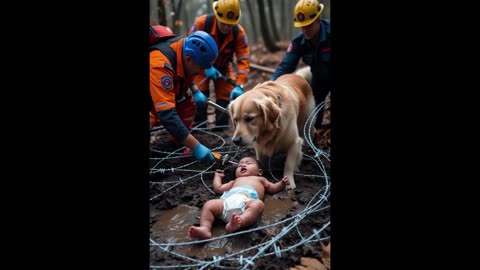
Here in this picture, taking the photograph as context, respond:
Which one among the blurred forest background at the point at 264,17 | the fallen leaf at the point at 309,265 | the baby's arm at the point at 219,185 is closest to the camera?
the fallen leaf at the point at 309,265

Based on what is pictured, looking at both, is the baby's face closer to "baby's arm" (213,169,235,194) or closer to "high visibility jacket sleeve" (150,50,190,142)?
"baby's arm" (213,169,235,194)

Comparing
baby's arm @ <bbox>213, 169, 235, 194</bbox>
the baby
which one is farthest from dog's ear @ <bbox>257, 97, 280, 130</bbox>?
baby's arm @ <bbox>213, 169, 235, 194</bbox>

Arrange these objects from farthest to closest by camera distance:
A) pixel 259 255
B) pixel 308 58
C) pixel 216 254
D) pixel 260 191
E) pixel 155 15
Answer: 1. pixel 155 15
2. pixel 308 58
3. pixel 260 191
4. pixel 216 254
5. pixel 259 255

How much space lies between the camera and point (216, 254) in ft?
8.62

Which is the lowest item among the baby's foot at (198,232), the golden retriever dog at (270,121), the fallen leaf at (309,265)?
the fallen leaf at (309,265)

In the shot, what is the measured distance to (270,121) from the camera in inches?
148

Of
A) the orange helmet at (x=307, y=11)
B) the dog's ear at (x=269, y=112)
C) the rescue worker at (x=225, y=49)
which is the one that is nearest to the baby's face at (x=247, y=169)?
the dog's ear at (x=269, y=112)

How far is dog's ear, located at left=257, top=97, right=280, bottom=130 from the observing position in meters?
3.63

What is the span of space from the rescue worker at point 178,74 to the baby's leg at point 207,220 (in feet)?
3.30

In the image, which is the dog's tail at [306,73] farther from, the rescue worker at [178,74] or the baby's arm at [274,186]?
the baby's arm at [274,186]

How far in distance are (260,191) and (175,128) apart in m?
1.22

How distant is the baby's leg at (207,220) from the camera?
2725mm
